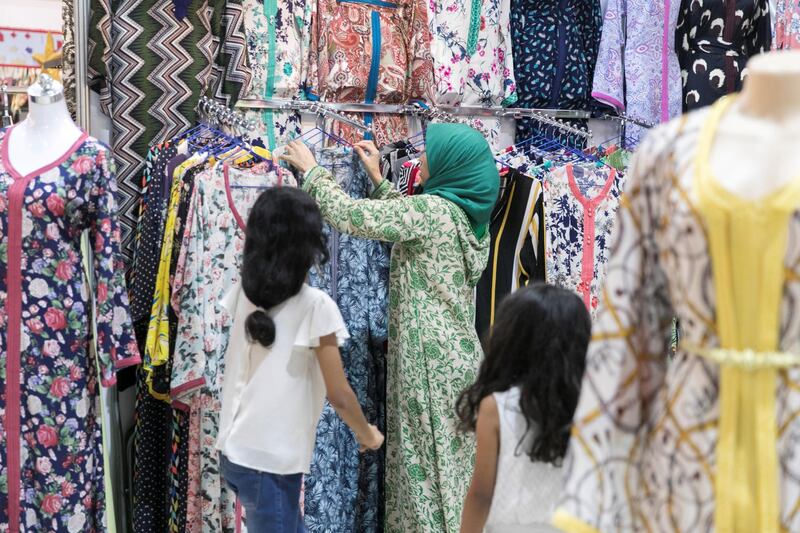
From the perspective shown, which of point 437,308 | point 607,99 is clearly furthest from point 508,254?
point 607,99

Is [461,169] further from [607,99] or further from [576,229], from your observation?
[607,99]

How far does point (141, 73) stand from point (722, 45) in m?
2.13

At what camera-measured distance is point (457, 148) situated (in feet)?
9.39

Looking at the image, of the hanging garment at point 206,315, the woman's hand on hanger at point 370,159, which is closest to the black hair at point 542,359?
the hanging garment at point 206,315

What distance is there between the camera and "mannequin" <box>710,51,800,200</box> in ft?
3.83

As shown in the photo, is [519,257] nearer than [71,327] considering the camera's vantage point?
No

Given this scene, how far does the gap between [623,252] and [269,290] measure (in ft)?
3.55

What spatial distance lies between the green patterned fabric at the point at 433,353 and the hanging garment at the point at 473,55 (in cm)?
79

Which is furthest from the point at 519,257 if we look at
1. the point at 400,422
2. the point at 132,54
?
the point at 132,54

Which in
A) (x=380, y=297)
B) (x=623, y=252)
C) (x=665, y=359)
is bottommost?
(x=380, y=297)

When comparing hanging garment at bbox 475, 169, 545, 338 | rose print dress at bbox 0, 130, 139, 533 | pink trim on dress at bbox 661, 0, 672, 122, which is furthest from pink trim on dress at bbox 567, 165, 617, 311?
rose print dress at bbox 0, 130, 139, 533

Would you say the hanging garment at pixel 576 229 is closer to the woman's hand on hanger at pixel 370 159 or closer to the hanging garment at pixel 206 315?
the woman's hand on hanger at pixel 370 159

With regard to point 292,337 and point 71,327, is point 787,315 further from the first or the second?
point 71,327

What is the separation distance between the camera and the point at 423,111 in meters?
3.51
